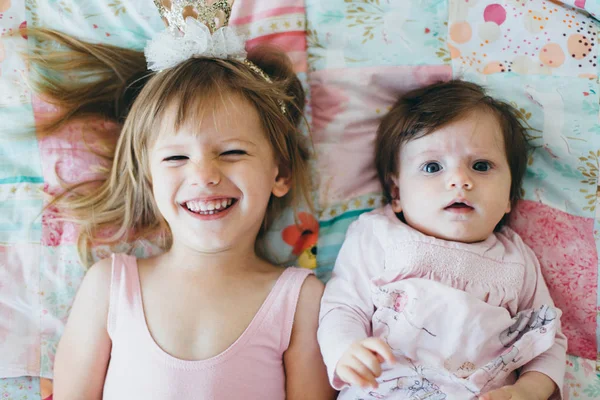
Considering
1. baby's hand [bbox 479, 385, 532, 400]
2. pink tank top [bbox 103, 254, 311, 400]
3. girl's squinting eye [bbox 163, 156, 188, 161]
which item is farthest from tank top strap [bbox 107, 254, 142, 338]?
baby's hand [bbox 479, 385, 532, 400]

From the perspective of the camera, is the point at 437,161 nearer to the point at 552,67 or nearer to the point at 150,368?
the point at 552,67

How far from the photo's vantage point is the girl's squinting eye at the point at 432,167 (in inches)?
50.4

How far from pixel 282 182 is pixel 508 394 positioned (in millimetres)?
608

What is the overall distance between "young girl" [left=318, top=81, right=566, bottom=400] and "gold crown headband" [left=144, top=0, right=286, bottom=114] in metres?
0.37

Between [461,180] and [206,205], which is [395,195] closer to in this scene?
[461,180]

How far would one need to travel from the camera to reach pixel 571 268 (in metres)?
1.35

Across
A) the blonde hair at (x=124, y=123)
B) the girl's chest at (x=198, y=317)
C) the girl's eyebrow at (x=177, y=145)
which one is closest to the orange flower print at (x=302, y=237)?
the blonde hair at (x=124, y=123)

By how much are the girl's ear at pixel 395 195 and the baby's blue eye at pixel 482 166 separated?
0.18m

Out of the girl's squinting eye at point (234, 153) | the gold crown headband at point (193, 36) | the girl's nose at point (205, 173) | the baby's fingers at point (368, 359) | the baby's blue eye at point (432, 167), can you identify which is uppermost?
the gold crown headband at point (193, 36)

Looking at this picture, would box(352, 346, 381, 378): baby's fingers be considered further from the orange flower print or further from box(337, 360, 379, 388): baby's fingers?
the orange flower print

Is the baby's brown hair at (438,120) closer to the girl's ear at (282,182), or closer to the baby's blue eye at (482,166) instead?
the baby's blue eye at (482,166)

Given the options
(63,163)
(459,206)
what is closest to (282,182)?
(459,206)

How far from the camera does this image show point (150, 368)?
1206 mm

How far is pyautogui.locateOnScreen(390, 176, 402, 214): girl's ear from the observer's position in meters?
1.38
